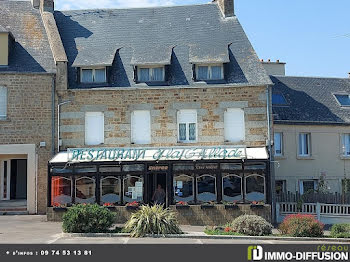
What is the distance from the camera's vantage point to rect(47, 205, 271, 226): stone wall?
20.5 metres

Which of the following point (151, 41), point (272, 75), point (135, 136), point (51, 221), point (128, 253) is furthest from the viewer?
point (272, 75)

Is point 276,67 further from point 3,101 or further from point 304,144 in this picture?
point 3,101

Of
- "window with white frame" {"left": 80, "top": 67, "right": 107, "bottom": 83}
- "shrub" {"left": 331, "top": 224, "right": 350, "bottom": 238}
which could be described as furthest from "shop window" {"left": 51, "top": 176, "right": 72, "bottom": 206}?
"shrub" {"left": 331, "top": 224, "right": 350, "bottom": 238}

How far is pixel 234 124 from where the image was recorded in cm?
2214

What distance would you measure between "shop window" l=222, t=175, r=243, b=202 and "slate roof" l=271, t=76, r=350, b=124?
20.9 ft

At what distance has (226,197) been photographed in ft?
69.2

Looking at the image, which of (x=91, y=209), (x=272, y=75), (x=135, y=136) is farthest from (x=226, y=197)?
(x=272, y=75)

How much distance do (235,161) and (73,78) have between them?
810 cm

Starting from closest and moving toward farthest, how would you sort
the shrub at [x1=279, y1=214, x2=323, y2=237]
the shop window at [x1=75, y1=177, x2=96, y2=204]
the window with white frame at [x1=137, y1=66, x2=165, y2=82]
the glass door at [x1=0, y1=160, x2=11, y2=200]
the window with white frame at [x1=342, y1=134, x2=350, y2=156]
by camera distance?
the shrub at [x1=279, y1=214, x2=323, y2=237], the shop window at [x1=75, y1=177, x2=96, y2=204], the window with white frame at [x1=137, y1=66, x2=165, y2=82], the glass door at [x1=0, y1=160, x2=11, y2=200], the window with white frame at [x1=342, y1=134, x2=350, y2=156]

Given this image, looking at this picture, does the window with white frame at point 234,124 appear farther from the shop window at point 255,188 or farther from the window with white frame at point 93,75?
the window with white frame at point 93,75

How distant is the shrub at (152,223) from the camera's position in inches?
617

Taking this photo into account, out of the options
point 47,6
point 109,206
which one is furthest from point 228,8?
point 109,206

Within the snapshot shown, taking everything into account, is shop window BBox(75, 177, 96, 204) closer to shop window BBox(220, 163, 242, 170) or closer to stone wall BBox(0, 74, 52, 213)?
stone wall BBox(0, 74, 52, 213)

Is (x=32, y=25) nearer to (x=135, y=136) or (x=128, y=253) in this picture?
(x=135, y=136)
